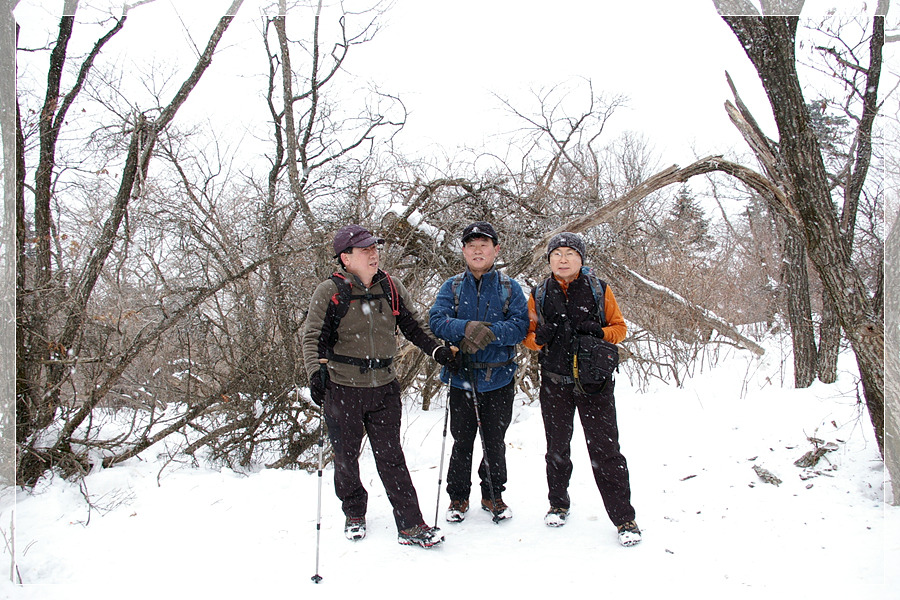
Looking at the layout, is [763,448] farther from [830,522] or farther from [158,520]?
[158,520]

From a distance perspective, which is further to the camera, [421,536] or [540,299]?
[540,299]

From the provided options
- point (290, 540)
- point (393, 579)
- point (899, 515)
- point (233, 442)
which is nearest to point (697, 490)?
point (899, 515)

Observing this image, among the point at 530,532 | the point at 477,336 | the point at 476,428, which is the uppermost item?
the point at 477,336

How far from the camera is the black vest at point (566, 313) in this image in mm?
3037

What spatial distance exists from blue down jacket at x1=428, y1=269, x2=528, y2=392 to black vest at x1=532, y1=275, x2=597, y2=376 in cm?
20

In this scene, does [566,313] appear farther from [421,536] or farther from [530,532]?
[421,536]

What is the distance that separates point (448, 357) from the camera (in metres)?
3.07

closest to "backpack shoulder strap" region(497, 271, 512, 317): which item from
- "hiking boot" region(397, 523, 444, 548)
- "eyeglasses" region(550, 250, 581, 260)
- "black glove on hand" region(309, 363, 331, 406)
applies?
"eyeglasses" region(550, 250, 581, 260)

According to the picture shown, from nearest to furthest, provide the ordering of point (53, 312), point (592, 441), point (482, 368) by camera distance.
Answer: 1. point (592, 441)
2. point (482, 368)
3. point (53, 312)

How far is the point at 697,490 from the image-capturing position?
351 cm

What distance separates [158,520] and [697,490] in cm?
364

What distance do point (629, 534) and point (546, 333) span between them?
3.99 ft

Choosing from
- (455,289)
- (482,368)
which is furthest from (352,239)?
(482,368)

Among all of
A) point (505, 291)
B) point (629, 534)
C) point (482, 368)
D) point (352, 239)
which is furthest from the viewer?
point (505, 291)
